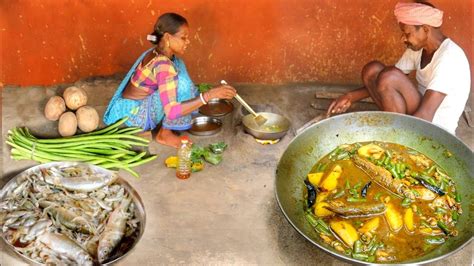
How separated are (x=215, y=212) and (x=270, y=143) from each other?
40.7 inches

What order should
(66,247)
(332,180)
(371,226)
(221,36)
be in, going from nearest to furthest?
(371,226), (332,180), (66,247), (221,36)

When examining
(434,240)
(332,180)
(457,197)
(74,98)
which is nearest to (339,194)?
(332,180)

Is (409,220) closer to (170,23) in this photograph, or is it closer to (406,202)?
(406,202)

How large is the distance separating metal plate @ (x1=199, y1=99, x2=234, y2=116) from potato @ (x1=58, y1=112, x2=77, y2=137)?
1.19 m

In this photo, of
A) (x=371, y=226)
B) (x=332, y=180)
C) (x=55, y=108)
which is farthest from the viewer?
(x=55, y=108)

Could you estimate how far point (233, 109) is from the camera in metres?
5.43

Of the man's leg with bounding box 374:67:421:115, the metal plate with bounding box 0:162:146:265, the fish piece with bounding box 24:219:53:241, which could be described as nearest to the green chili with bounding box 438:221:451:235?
the man's leg with bounding box 374:67:421:115

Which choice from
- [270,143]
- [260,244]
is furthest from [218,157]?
[260,244]

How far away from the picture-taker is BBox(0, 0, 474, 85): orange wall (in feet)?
18.1

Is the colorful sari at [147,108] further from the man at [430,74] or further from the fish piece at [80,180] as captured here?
the man at [430,74]

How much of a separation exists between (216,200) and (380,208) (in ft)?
4.76

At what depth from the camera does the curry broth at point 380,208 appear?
10.4 feet

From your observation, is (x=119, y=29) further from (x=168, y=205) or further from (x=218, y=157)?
(x=168, y=205)

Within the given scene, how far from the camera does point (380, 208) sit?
329 centimetres
